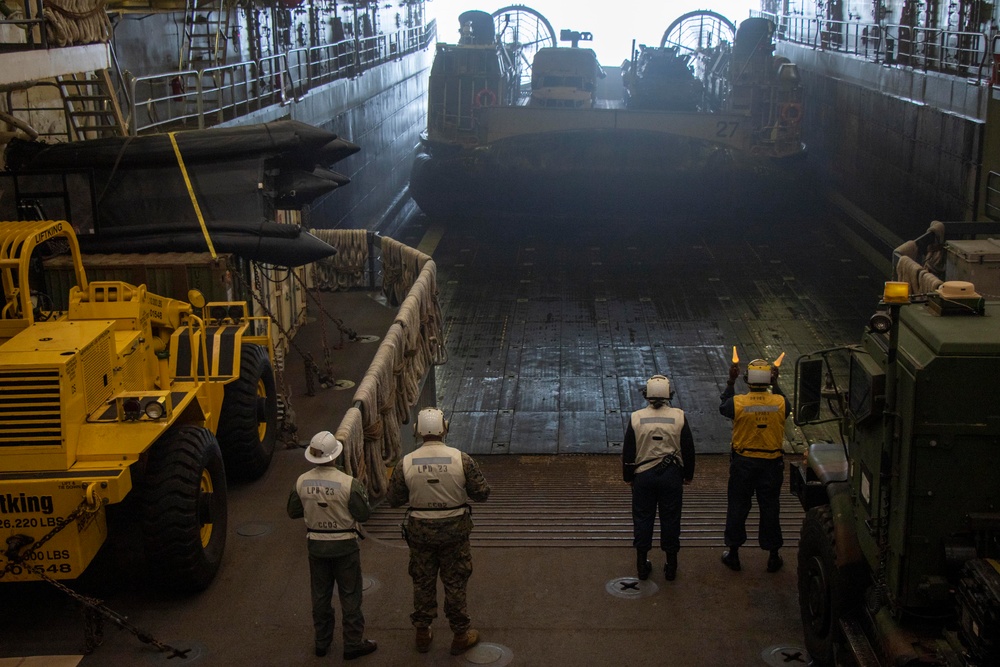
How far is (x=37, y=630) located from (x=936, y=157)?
1335 centimetres

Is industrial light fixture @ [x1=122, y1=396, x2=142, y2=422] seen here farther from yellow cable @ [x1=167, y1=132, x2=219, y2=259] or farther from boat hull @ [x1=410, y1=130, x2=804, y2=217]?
boat hull @ [x1=410, y1=130, x2=804, y2=217]

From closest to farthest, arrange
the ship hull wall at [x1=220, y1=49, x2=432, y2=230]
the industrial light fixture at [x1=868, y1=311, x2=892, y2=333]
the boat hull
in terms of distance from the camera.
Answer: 1. the industrial light fixture at [x1=868, y1=311, x2=892, y2=333]
2. the ship hull wall at [x1=220, y1=49, x2=432, y2=230]
3. the boat hull

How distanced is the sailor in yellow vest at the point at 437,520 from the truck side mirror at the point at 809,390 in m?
1.50

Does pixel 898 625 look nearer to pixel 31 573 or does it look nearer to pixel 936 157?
pixel 31 573

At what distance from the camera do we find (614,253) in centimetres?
1745

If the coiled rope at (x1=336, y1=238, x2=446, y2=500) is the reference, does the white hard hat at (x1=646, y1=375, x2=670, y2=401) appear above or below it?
above

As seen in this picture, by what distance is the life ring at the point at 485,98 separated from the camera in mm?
21906

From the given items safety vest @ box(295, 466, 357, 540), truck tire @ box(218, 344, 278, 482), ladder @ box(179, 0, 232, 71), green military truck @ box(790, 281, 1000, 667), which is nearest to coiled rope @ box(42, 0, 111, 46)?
truck tire @ box(218, 344, 278, 482)

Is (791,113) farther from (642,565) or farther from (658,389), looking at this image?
(642,565)

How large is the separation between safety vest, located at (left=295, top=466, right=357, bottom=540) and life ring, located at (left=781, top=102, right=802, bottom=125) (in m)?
16.5

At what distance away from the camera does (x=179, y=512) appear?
18.3 feet

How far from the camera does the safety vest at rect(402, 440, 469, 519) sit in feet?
16.5

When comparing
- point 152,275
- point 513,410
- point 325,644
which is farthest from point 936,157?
point 325,644

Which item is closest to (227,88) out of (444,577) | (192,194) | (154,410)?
(192,194)
